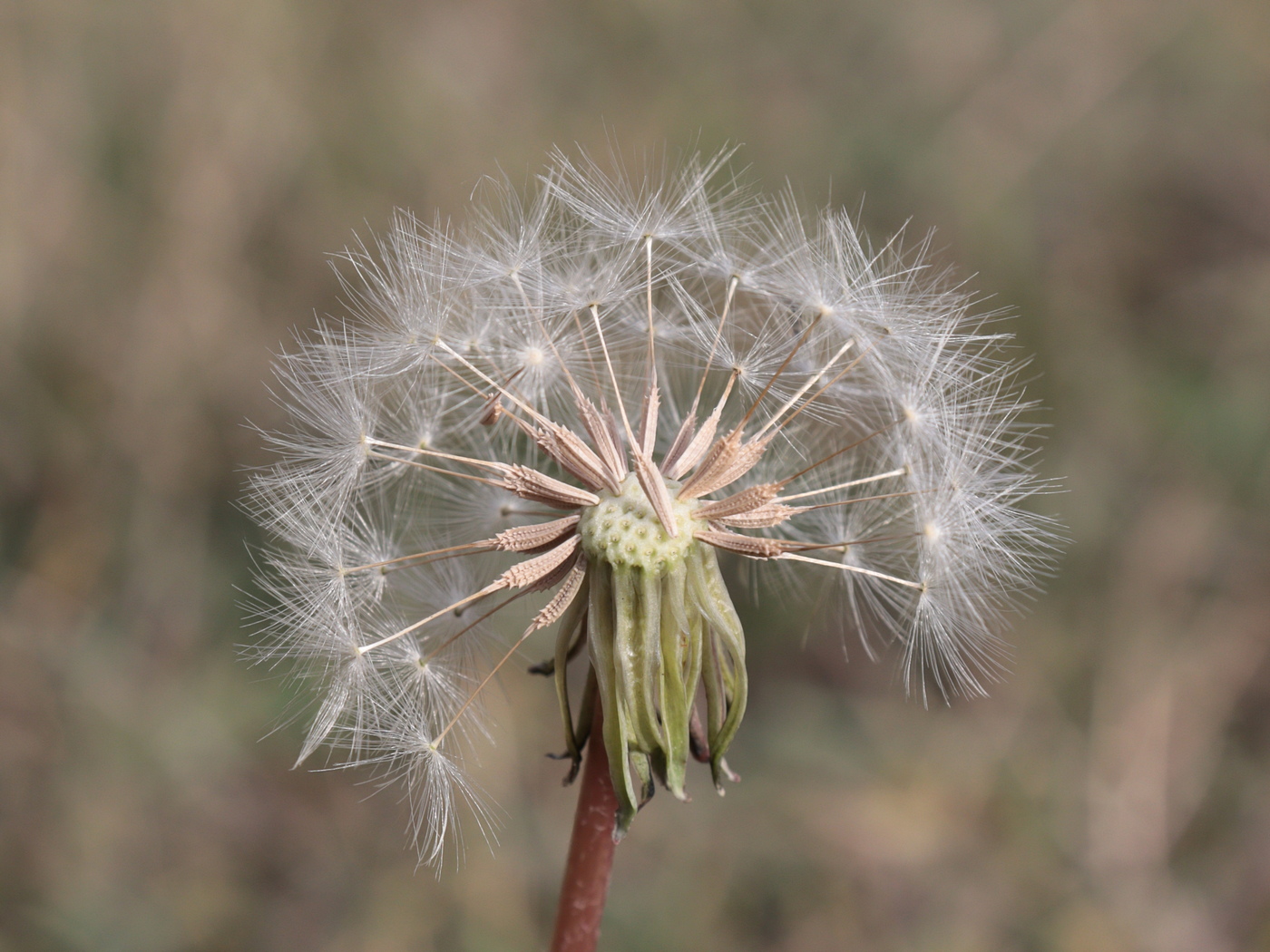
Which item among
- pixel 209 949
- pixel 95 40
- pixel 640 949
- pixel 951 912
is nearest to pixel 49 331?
pixel 95 40

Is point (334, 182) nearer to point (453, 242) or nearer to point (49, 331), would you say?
point (49, 331)

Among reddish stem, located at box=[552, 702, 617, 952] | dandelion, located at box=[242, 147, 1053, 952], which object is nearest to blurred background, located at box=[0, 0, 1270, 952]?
dandelion, located at box=[242, 147, 1053, 952]

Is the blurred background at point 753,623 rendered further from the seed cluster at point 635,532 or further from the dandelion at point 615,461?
the seed cluster at point 635,532

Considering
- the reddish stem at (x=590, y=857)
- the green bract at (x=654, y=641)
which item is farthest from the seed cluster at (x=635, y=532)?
the reddish stem at (x=590, y=857)

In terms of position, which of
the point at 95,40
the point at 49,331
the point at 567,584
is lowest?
the point at 567,584

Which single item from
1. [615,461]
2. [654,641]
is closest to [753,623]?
[615,461]
